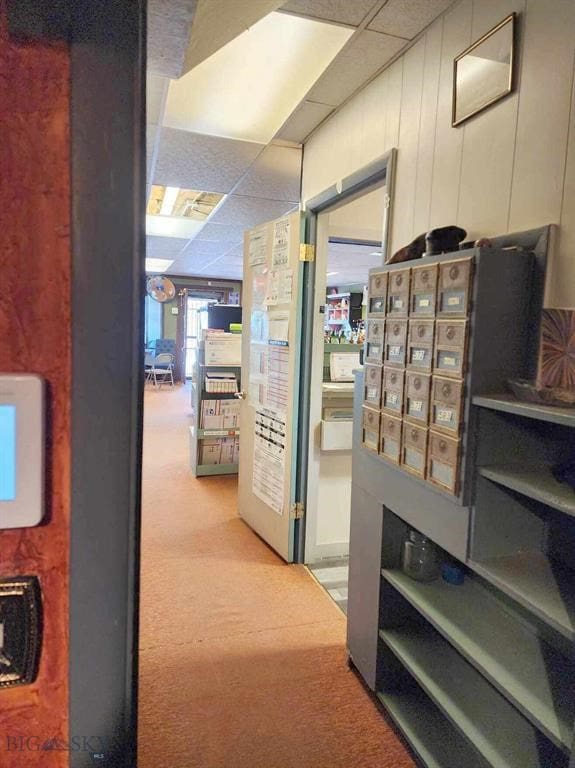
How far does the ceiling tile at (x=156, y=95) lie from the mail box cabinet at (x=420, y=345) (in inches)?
61.8

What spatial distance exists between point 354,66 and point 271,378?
5.40ft

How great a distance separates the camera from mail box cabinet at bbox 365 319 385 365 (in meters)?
1.68

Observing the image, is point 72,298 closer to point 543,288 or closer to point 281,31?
point 543,288

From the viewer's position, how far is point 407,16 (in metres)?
1.68

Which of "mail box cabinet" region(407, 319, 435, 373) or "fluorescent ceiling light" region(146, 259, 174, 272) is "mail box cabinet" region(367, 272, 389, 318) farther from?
"fluorescent ceiling light" region(146, 259, 174, 272)

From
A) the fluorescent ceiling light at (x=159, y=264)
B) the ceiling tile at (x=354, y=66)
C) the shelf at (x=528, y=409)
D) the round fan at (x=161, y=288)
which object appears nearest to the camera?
the shelf at (x=528, y=409)

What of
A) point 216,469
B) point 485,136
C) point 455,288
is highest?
point 485,136

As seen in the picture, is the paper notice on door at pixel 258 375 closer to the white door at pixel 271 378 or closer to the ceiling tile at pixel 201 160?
the white door at pixel 271 378

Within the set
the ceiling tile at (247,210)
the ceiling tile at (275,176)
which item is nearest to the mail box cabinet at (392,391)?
the ceiling tile at (275,176)

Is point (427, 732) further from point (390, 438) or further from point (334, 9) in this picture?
point (334, 9)

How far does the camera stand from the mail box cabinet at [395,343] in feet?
5.07

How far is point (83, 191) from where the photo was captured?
551 millimetres

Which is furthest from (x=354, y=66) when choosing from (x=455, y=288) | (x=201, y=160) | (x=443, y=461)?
(x=443, y=461)

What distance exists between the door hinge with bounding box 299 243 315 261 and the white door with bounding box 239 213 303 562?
0.03 m
